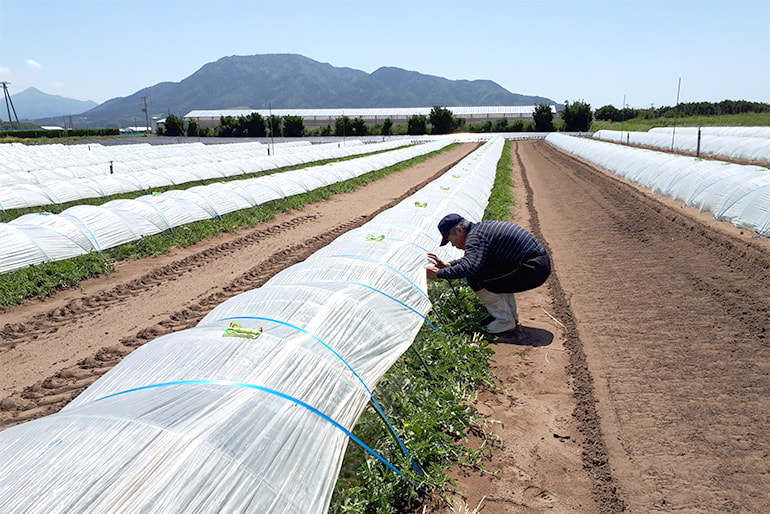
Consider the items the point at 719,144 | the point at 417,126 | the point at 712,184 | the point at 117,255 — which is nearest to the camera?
the point at 117,255

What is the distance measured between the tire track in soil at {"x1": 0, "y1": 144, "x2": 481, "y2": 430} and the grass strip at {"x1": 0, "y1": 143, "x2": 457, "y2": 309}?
897mm

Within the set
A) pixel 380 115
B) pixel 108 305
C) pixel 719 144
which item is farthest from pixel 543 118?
pixel 108 305

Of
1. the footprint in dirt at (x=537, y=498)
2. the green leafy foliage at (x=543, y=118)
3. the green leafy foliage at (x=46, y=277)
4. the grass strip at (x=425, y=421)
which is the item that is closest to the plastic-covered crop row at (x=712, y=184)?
the grass strip at (x=425, y=421)

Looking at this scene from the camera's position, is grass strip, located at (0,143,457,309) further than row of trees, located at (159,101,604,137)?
No

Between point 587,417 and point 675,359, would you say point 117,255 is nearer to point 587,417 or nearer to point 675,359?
point 587,417

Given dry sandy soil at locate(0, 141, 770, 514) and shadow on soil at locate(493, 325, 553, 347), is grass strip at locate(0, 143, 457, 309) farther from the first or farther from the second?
shadow on soil at locate(493, 325, 553, 347)

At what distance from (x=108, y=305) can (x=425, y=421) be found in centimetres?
658

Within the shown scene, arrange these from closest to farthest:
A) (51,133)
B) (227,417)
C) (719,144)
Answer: (227,417), (719,144), (51,133)

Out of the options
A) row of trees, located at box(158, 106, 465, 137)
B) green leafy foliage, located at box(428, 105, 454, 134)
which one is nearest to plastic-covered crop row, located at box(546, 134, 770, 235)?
row of trees, located at box(158, 106, 465, 137)

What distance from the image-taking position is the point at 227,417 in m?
3.03

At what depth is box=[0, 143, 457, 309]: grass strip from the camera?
8.85 metres

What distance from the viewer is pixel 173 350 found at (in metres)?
3.90

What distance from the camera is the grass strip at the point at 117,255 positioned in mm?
8852

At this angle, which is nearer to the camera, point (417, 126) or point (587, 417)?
point (587, 417)
